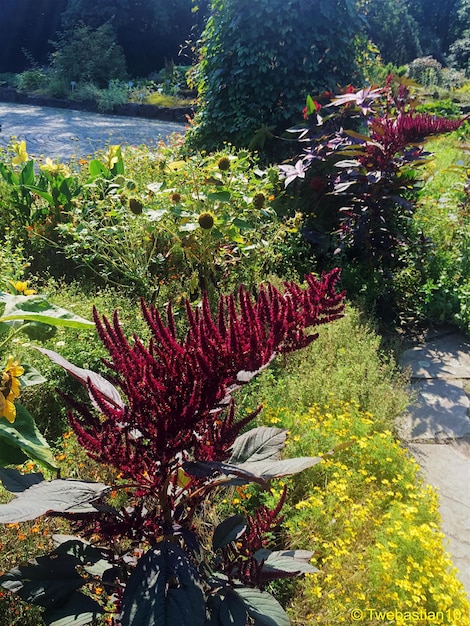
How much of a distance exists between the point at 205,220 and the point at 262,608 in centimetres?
216

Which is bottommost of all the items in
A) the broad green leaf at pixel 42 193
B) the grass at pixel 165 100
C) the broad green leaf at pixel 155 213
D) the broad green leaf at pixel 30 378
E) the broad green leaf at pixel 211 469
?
the broad green leaf at pixel 30 378

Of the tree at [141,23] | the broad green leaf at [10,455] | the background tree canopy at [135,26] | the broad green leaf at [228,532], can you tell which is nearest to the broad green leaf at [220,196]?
the broad green leaf at [10,455]

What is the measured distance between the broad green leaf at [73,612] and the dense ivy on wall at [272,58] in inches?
192

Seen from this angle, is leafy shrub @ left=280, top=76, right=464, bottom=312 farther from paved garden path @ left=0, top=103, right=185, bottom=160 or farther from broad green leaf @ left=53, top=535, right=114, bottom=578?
paved garden path @ left=0, top=103, right=185, bottom=160

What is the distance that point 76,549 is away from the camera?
1170 millimetres

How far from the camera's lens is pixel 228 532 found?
1188 mm

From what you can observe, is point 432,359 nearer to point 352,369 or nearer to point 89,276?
point 352,369

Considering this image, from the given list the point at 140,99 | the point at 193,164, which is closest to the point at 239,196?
the point at 193,164

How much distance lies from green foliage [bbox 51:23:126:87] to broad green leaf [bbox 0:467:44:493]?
1603 cm

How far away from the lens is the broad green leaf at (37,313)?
1.68 metres

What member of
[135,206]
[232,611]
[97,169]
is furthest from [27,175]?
[232,611]

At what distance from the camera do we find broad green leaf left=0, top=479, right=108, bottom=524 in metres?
0.91

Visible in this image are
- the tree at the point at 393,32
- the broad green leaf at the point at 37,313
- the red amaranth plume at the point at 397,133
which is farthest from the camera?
the tree at the point at 393,32

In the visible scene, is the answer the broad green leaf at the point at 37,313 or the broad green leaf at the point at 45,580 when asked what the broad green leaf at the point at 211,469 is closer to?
the broad green leaf at the point at 45,580
